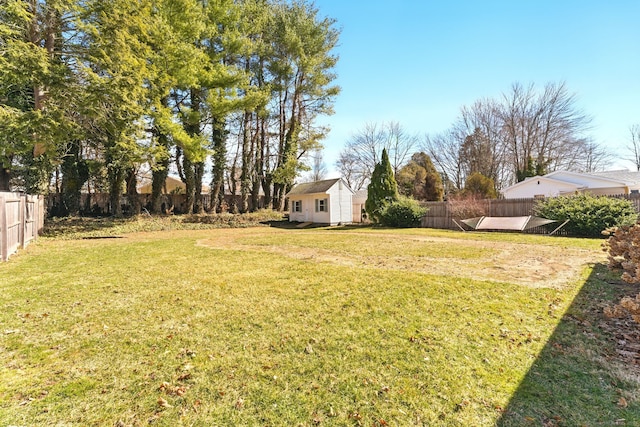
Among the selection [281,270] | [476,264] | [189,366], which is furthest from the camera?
[476,264]

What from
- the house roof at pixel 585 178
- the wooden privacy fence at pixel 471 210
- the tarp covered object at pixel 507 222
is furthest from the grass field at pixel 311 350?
the house roof at pixel 585 178

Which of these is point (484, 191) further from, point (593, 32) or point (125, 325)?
point (125, 325)

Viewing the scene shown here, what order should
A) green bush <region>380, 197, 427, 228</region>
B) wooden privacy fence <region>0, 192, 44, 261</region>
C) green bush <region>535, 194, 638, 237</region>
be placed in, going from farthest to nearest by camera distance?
green bush <region>380, 197, 427, 228</region> → green bush <region>535, 194, 638, 237</region> → wooden privacy fence <region>0, 192, 44, 261</region>

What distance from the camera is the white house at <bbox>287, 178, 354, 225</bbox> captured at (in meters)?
20.9

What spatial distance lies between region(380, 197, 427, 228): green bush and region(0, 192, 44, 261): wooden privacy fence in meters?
15.5

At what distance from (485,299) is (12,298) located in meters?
6.80

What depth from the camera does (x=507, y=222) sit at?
13.8 meters

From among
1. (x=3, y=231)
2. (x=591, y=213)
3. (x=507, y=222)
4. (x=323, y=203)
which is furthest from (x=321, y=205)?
(x=3, y=231)

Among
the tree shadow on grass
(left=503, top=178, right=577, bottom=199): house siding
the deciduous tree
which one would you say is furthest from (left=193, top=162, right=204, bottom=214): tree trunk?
(left=503, top=178, right=577, bottom=199): house siding

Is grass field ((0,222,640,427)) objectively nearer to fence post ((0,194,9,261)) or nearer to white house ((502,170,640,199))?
fence post ((0,194,9,261))

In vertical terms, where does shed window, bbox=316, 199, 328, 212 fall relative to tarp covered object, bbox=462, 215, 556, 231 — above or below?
above

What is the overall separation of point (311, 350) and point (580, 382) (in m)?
2.22

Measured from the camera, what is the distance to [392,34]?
36.8 feet

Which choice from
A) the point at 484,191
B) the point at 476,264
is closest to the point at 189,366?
the point at 476,264
